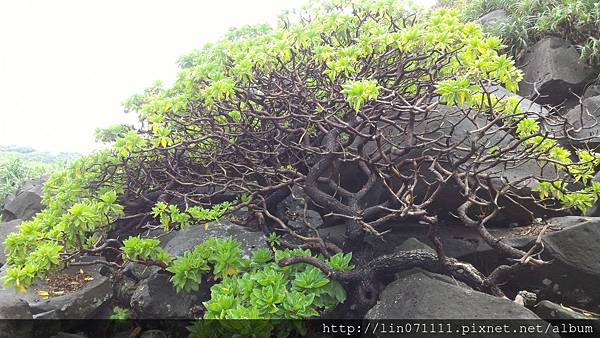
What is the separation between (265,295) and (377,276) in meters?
1.56

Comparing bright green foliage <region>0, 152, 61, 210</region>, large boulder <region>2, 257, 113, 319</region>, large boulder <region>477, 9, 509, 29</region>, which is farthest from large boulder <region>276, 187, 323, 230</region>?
bright green foliage <region>0, 152, 61, 210</region>

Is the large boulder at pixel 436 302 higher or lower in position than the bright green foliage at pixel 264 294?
lower

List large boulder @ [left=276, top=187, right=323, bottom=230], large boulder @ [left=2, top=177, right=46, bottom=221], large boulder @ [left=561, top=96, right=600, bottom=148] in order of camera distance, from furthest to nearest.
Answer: large boulder @ [left=2, top=177, right=46, bottom=221]
large boulder @ [left=276, top=187, right=323, bottom=230]
large boulder @ [left=561, top=96, right=600, bottom=148]

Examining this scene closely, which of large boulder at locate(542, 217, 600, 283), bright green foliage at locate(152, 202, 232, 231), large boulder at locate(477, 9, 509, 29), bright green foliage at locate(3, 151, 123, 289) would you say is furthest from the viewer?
large boulder at locate(477, 9, 509, 29)

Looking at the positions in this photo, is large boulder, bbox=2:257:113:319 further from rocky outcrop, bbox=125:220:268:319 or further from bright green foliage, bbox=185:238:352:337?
bright green foliage, bbox=185:238:352:337

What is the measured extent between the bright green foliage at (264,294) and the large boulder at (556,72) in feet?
17.3

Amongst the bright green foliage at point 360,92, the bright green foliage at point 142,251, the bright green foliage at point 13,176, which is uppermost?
the bright green foliage at point 360,92

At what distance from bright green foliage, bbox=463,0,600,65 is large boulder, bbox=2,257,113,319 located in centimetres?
848

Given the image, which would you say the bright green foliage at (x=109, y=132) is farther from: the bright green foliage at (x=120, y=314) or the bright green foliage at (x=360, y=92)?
the bright green foliage at (x=360, y=92)

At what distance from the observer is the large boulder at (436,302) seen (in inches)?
136

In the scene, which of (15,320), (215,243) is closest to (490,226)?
(215,243)

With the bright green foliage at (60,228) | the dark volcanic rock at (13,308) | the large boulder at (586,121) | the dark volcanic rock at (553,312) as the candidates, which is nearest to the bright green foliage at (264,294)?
the bright green foliage at (60,228)

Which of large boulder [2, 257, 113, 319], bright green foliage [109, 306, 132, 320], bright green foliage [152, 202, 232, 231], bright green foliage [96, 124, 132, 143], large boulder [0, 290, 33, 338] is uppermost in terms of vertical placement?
bright green foliage [96, 124, 132, 143]

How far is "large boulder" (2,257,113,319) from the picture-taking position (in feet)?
14.8
